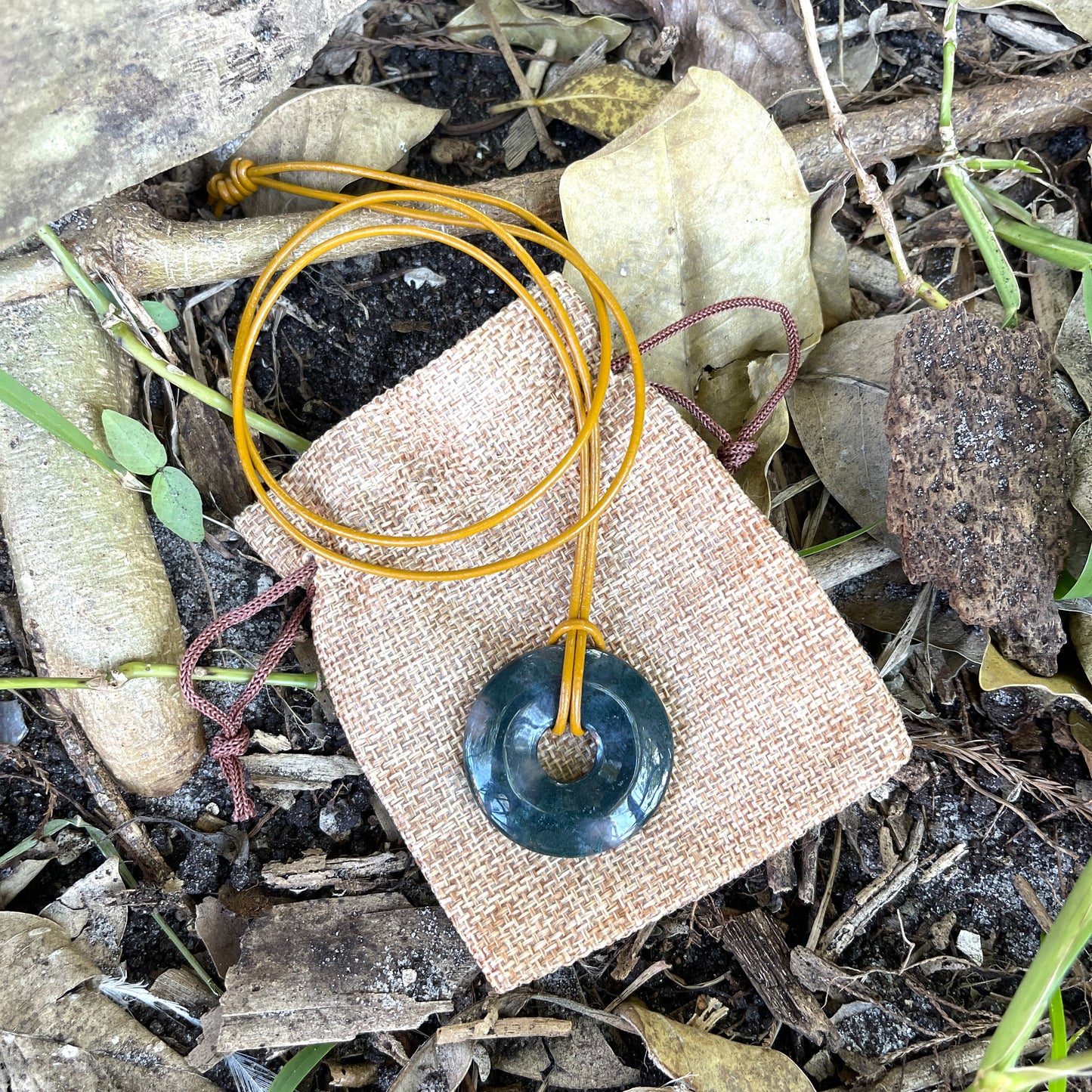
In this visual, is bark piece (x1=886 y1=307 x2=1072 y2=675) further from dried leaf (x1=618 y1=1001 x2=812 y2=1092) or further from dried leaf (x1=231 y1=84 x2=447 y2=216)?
dried leaf (x1=231 y1=84 x2=447 y2=216)

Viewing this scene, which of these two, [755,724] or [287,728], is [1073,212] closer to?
[755,724]

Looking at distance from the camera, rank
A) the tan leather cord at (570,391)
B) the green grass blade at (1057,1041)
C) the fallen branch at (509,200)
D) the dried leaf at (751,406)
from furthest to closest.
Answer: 1. the dried leaf at (751,406)
2. the fallen branch at (509,200)
3. the tan leather cord at (570,391)
4. the green grass blade at (1057,1041)

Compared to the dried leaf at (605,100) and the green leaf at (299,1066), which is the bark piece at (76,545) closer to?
the green leaf at (299,1066)

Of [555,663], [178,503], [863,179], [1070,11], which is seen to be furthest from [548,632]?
[1070,11]

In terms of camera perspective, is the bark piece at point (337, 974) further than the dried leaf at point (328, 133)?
No

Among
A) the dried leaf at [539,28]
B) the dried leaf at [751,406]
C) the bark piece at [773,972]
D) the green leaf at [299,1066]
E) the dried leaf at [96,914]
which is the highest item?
the dried leaf at [539,28]

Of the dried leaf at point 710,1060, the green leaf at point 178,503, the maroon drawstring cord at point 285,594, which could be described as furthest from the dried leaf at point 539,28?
the dried leaf at point 710,1060
